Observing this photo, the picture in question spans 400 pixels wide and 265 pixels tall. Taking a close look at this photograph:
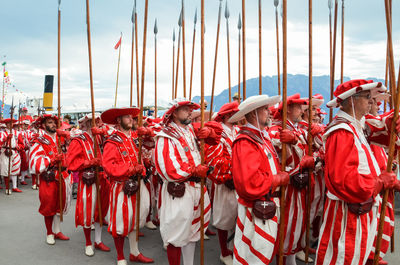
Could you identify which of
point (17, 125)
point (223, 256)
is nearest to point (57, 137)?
point (223, 256)

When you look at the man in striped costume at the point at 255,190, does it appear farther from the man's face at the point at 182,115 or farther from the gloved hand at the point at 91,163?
the gloved hand at the point at 91,163

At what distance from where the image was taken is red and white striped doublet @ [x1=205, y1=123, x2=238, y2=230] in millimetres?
3549

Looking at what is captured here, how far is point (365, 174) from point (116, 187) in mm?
2563

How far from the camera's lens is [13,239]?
4645 mm

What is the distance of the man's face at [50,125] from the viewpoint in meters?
4.79

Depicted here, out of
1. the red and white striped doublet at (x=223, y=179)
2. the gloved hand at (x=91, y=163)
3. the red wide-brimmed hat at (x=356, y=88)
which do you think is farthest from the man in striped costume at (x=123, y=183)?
the red wide-brimmed hat at (x=356, y=88)

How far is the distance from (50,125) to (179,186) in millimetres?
2729

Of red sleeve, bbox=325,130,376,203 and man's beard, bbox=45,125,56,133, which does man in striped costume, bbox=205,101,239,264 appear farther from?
man's beard, bbox=45,125,56,133

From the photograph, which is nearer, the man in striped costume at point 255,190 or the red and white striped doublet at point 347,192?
the red and white striped doublet at point 347,192

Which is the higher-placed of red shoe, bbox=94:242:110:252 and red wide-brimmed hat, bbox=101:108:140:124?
red wide-brimmed hat, bbox=101:108:140:124

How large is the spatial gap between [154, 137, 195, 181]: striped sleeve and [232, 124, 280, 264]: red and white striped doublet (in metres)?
0.63

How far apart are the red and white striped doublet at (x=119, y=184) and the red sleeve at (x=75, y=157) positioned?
2.00 feet

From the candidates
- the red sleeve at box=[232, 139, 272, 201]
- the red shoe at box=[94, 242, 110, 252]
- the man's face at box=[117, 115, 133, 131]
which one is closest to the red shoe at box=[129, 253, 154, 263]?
the red shoe at box=[94, 242, 110, 252]

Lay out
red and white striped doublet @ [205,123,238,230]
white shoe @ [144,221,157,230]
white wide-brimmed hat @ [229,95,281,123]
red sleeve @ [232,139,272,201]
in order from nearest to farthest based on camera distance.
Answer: red sleeve @ [232,139,272,201] < white wide-brimmed hat @ [229,95,281,123] < red and white striped doublet @ [205,123,238,230] < white shoe @ [144,221,157,230]
